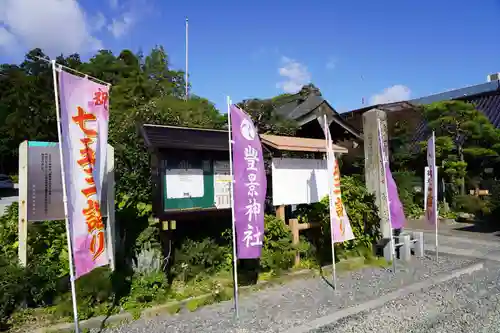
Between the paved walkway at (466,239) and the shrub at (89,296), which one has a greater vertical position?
the shrub at (89,296)

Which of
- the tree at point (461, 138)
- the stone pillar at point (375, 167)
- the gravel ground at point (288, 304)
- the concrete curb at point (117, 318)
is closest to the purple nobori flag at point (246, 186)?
the gravel ground at point (288, 304)

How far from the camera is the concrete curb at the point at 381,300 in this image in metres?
4.94

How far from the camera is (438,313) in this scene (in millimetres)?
5477

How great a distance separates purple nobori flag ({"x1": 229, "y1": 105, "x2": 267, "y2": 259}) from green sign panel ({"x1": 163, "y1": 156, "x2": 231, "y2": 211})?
1.34 metres

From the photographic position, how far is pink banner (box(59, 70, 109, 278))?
4188 millimetres

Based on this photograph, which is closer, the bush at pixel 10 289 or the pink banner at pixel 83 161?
the pink banner at pixel 83 161

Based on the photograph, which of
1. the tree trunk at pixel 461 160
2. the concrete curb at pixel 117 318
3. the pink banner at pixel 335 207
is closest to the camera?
the concrete curb at pixel 117 318

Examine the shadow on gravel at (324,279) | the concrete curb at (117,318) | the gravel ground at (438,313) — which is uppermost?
the concrete curb at (117,318)

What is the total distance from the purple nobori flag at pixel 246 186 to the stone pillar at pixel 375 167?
393 centimetres

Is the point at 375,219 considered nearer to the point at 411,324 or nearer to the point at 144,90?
the point at 411,324

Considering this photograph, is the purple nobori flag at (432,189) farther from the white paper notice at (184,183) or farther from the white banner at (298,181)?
the white paper notice at (184,183)

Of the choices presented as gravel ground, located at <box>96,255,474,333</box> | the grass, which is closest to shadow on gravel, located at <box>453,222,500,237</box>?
gravel ground, located at <box>96,255,474,333</box>

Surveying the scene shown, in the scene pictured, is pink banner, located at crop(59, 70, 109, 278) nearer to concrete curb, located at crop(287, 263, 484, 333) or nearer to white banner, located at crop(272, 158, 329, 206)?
concrete curb, located at crop(287, 263, 484, 333)

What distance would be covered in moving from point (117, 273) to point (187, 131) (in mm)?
2660
